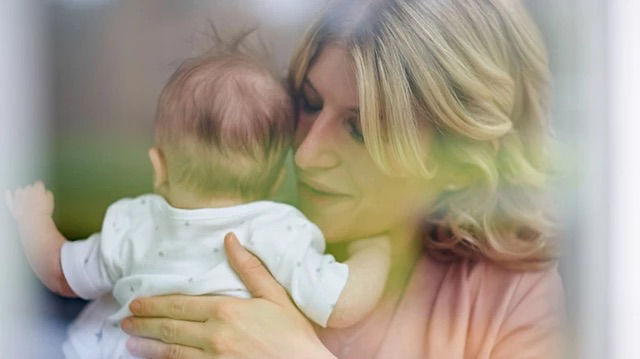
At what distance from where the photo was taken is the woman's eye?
0.76 m

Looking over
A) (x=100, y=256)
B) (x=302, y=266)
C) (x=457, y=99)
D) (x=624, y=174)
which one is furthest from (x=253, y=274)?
(x=624, y=174)

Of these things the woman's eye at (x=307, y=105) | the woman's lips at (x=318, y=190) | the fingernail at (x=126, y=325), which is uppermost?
the woman's eye at (x=307, y=105)

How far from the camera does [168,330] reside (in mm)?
776

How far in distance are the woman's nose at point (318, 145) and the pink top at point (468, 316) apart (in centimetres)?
14

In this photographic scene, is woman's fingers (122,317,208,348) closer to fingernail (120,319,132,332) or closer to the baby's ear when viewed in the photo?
fingernail (120,319,132,332)

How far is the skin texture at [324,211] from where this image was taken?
766 mm

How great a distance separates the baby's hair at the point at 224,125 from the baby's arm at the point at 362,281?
108 millimetres

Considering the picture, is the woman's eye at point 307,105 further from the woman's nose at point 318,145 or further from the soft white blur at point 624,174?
the soft white blur at point 624,174

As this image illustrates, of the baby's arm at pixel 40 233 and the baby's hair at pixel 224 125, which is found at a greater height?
the baby's hair at pixel 224 125

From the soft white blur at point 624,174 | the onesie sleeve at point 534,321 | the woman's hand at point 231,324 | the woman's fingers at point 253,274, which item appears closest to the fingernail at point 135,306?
the woman's hand at point 231,324

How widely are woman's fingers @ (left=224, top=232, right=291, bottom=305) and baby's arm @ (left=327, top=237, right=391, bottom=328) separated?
5 centimetres

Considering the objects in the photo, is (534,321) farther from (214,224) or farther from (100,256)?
(100,256)

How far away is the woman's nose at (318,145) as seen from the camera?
0.77 metres

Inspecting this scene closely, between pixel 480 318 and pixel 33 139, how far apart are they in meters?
0.48
